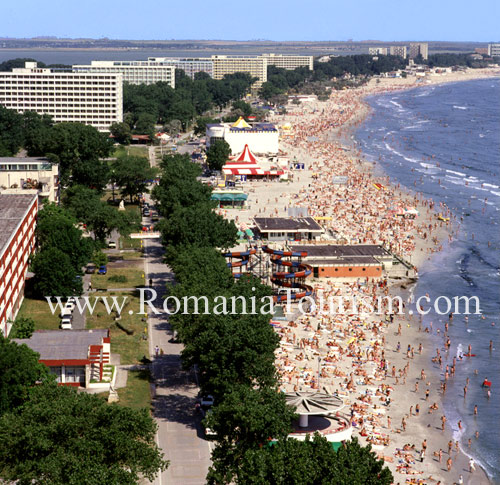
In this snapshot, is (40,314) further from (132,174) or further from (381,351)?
(132,174)

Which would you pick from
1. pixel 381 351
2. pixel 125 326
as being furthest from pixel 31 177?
pixel 381 351

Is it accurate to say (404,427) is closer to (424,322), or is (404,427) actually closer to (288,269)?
(424,322)

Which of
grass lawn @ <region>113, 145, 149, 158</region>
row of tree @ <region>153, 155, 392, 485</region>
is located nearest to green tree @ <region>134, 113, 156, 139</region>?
grass lawn @ <region>113, 145, 149, 158</region>

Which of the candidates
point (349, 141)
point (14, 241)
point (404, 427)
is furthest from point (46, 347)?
point (349, 141)

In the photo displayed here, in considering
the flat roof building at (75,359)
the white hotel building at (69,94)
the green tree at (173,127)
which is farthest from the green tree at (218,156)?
the flat roof building at (75,359)

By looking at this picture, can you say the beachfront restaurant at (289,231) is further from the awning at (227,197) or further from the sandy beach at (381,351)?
the awning at (227,197)

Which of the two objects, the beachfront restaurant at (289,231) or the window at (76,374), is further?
the beachfront restaurant at (289,231)
